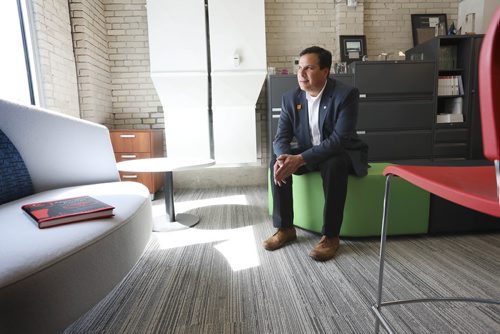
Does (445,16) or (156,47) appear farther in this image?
(445,16)

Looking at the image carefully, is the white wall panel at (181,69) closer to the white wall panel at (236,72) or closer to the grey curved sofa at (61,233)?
the white wall panel at (236,72)

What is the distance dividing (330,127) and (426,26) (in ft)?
10.00

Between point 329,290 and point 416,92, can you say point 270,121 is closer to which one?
point 416,92

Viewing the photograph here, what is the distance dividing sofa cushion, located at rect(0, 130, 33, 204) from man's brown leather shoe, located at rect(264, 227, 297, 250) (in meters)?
1.33

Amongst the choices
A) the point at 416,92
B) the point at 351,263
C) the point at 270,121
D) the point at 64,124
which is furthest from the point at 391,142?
the point at 64,124

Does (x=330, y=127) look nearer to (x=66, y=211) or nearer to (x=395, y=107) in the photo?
(x=66, y=211)

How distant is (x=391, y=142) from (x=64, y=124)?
321 cm

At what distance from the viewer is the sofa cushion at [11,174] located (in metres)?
1.35

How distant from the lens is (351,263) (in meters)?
1.66

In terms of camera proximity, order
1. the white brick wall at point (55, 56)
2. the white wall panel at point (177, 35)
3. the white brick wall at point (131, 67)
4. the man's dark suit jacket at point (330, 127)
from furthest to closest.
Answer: the white brick wall at point (131, 67) < the white wall panel at point (177, 35) < the white brick wall at point (55, 56) < the man's dark suit jacket at point (330, 127)

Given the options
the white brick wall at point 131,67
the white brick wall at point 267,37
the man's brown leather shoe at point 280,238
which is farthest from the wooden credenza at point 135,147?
the man's brown leather shoe at point 280,238

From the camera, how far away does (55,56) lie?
2.74 meters

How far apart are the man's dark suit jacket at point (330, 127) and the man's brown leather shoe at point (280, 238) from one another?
455 mm

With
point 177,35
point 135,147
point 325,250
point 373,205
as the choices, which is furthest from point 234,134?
point 325,250
